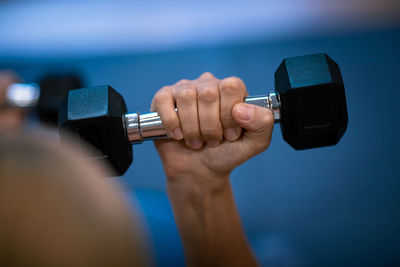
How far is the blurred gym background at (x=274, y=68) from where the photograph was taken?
1413 mm

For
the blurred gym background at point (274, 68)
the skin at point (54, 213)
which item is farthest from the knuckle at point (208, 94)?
the blurred gym background at point (274, 68)

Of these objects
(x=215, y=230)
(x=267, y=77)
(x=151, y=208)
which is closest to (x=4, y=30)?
(x=151, y=208)

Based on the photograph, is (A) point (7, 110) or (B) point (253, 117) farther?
(A) point (7, 110)

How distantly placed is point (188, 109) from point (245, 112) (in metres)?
0.10

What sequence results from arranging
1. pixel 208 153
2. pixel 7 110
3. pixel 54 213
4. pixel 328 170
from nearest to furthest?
pixel 54 213, pixel 208 153, pixel 7 110, pixel 328 170

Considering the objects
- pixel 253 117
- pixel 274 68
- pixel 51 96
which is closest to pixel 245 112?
pixel 253 117

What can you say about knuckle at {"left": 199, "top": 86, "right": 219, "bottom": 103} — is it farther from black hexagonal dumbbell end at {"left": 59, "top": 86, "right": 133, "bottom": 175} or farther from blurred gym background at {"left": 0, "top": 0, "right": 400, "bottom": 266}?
blurred gym background at {"left": 0, "top": 0, "right": 400, "bottom": 266}

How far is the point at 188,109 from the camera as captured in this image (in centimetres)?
50

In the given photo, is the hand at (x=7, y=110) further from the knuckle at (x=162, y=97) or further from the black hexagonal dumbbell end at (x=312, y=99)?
the black hexagonal dumbbell end at (x=312, y=99)

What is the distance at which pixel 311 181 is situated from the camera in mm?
1456

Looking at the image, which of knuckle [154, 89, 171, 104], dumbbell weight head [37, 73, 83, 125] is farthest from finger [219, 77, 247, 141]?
dumbbell weight head [37, 73, 83, 125]

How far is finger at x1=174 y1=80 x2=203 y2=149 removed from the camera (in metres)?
0.49

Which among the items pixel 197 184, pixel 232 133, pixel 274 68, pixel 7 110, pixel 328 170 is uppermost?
A: pixel 274 68

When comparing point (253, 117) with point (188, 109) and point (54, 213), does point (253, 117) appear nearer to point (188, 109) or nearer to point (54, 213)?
point (188, 109)
